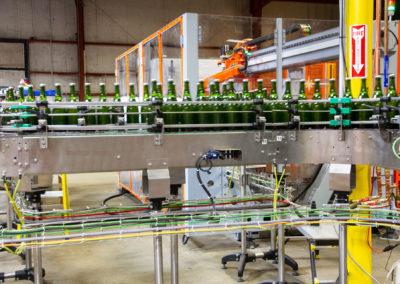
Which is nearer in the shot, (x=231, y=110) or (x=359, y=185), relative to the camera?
(x=231, y=110)

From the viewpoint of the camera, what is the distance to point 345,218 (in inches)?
81.4

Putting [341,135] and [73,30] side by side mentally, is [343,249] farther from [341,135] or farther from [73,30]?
[73,30]

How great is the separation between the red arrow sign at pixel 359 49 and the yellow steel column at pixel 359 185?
0.03 m

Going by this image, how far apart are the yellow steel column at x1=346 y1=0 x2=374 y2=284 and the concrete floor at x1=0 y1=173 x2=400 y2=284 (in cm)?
48

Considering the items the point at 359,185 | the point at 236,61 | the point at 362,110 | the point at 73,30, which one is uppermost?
the point at 73,30

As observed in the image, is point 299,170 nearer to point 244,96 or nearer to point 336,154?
point 244,96

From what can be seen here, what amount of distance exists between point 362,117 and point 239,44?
192cm

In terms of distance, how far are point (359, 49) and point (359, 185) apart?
899mm

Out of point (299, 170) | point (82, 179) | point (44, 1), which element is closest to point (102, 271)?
point (299, 170)

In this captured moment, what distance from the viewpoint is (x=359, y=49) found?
103 inches

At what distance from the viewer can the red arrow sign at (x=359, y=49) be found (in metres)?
2.62

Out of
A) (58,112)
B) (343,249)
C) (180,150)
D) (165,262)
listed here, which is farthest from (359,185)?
(58,112)

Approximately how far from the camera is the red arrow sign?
8.59ft

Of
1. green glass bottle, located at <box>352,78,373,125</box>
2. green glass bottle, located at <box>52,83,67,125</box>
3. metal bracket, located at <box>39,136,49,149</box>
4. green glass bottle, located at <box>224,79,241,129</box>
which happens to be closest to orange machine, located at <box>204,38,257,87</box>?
green glass bottle, located at <box>224,79,241,129</box>
